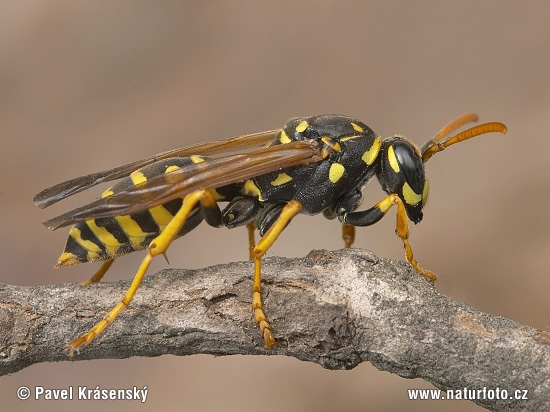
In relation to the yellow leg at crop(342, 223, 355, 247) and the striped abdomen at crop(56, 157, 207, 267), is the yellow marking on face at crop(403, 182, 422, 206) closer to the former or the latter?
the yellow leg at crop(342, 223, 355, 247)

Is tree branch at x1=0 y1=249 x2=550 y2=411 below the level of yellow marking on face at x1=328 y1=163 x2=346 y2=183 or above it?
below

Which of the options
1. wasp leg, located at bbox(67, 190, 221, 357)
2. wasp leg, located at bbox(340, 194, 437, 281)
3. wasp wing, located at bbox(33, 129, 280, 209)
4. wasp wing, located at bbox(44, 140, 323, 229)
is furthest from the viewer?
wasp wing, located at bbox(33, 129, 280, 209)

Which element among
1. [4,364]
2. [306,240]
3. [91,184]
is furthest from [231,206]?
[306,240]

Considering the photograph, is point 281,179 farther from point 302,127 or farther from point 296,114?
point 296,114

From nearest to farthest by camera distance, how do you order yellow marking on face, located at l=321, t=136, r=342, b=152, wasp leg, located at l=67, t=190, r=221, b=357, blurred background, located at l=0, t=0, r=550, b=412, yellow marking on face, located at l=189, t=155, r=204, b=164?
1. wasp leg, located at l=67, t=190, r=221, b=357
2. yellow marking on face, located at l=321, t=136, r=342, b=152
3. yellow marking on face, located at l=189, t=155, r=204, b=164
4. blurred background, located at l=0, t=0, r=550, b=412

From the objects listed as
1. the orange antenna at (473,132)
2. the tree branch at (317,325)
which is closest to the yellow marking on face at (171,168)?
the tree branch at (317,325)

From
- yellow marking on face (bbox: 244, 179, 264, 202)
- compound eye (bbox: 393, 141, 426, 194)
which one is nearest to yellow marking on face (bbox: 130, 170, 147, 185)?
yellow marking on face (bbox: 244, 179, 264, 202)
